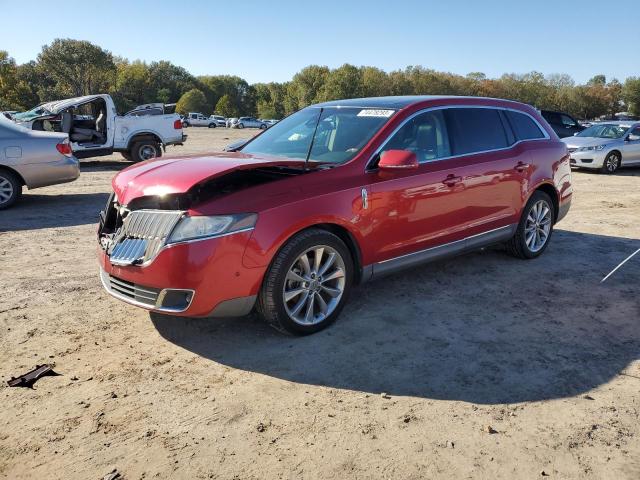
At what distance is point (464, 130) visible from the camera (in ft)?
17.1

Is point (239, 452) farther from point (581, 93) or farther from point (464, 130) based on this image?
point (581, 93)

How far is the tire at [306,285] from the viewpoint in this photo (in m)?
3.72

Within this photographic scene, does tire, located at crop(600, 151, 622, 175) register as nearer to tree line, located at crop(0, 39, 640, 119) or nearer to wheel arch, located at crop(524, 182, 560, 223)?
wheel arch, located at crop(524, 182, 560, 223)

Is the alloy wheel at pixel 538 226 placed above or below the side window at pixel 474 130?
below

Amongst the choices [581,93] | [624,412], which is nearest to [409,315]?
[624,412]

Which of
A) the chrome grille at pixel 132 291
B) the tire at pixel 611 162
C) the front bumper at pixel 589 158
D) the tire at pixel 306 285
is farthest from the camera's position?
the tire at pixel 611 162

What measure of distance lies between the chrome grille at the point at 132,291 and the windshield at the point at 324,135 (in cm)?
172

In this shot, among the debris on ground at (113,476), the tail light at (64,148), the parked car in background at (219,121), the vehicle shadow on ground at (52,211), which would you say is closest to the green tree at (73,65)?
the parked car in background at (219,121)

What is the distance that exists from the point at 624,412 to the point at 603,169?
13.9m

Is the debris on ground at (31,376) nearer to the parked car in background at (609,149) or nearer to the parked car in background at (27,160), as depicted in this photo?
the parked car in background at (27,160)

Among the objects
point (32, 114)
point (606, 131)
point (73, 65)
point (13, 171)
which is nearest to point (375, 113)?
point (13, 171)

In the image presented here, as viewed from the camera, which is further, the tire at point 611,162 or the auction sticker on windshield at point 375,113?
the tire at point 611,162

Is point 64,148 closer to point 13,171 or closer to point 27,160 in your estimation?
point 27,160

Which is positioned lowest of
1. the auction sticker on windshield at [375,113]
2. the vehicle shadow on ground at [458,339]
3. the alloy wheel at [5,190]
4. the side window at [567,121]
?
Result: the vehicle shadow on ground at [458,339]
